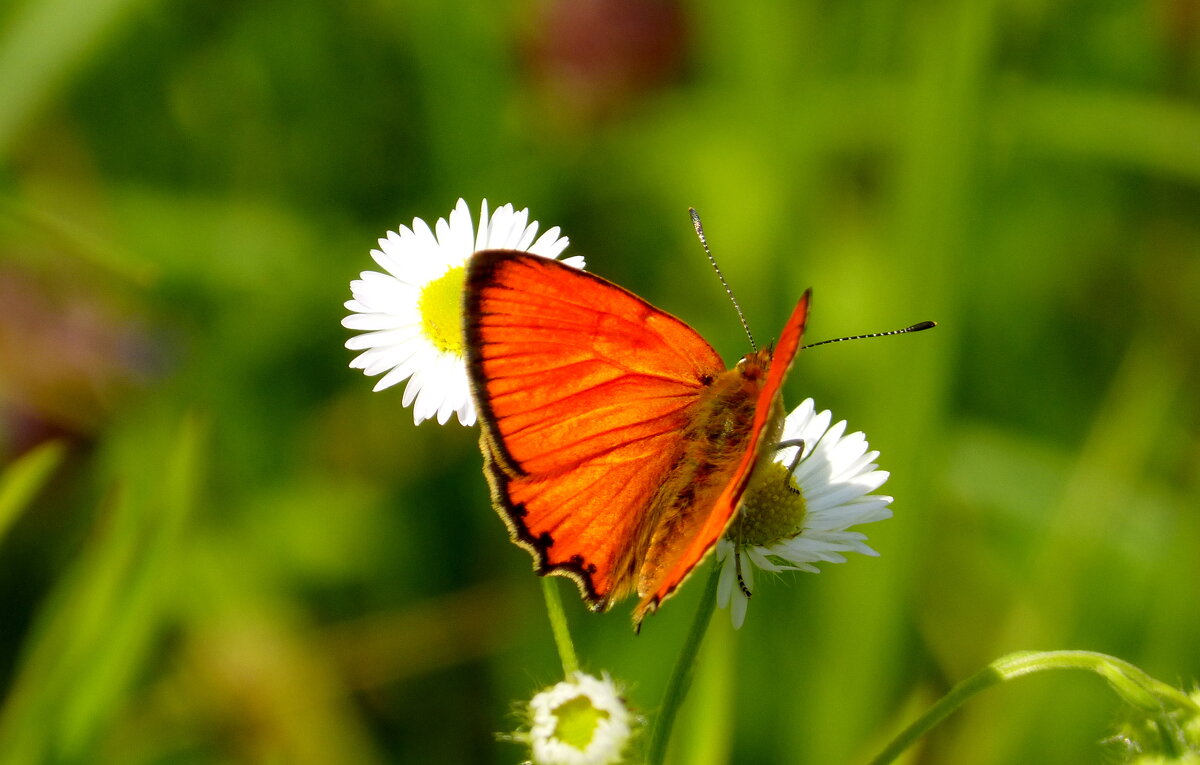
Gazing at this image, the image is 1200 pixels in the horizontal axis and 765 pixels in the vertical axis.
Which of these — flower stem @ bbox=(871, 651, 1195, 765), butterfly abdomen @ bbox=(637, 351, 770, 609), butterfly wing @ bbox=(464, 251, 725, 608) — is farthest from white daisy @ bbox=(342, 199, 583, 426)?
flower stem @ bbox=(871, 651, 1195, 765)

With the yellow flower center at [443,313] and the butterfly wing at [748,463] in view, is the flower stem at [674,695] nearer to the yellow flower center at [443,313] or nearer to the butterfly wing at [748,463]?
the butterfly wing at [748,463]

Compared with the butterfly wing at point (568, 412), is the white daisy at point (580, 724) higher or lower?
lower

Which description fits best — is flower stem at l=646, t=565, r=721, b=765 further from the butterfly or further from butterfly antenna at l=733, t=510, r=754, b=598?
butterfly antenna at l=733, t=510, r=754, b=598

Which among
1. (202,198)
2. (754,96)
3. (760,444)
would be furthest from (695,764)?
(202,198)

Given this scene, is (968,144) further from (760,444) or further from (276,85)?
(276,85)

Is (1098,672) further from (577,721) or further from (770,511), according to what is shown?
(577,721)

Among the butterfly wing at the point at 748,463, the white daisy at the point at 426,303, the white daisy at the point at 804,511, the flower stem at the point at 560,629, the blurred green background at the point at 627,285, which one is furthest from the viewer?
the blurred green background at the point at 627,285

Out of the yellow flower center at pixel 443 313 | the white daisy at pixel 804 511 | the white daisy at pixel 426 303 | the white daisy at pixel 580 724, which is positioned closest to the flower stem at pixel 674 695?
the white daisy at pixel 580 724

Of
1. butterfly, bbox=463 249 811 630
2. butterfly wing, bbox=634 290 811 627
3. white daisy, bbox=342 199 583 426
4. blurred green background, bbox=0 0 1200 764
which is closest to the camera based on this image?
butterfly wing, bbox=634 290 811 627
